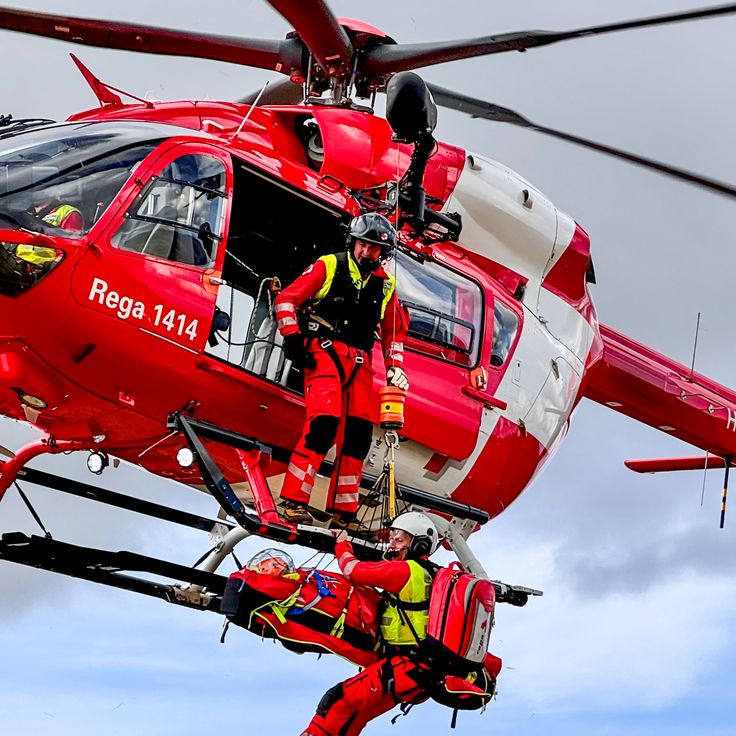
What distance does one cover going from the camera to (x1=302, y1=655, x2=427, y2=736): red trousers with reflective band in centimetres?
805

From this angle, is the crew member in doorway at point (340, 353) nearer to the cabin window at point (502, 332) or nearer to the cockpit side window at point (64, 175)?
the cockpit side window at point (64, 175)

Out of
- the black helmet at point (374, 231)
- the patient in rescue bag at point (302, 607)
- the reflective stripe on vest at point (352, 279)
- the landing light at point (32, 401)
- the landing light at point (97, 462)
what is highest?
the black helmet at point (374, 231)

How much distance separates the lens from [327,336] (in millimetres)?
7969

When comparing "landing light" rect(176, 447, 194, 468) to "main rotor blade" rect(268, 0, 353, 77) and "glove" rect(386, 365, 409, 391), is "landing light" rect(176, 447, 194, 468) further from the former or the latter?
"main rotor blade" rect(268, 0, 353, 77)

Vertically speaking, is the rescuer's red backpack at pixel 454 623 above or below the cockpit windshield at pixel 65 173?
below

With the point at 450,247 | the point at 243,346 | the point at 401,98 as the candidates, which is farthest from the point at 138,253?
the point at 450,247

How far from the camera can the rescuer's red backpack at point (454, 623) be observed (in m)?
7.91

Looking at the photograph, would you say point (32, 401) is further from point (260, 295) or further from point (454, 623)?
point (454, 623)

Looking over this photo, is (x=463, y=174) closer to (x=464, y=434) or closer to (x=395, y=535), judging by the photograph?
(x=464, y=434)

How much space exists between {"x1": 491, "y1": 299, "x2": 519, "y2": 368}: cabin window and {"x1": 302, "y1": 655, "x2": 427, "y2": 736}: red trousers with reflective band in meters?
2.33

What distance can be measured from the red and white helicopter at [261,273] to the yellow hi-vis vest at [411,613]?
0.54 meters

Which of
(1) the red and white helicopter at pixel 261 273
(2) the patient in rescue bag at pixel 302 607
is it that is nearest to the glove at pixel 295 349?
(1) the red and white helicopter at pixel 261 273

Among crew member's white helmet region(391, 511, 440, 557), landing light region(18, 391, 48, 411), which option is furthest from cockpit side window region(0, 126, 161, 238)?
crew member's white helmet region(391, 511, 440, 557)

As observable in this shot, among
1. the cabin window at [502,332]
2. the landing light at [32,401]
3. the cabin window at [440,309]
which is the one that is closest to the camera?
the landing light at [32,401]
